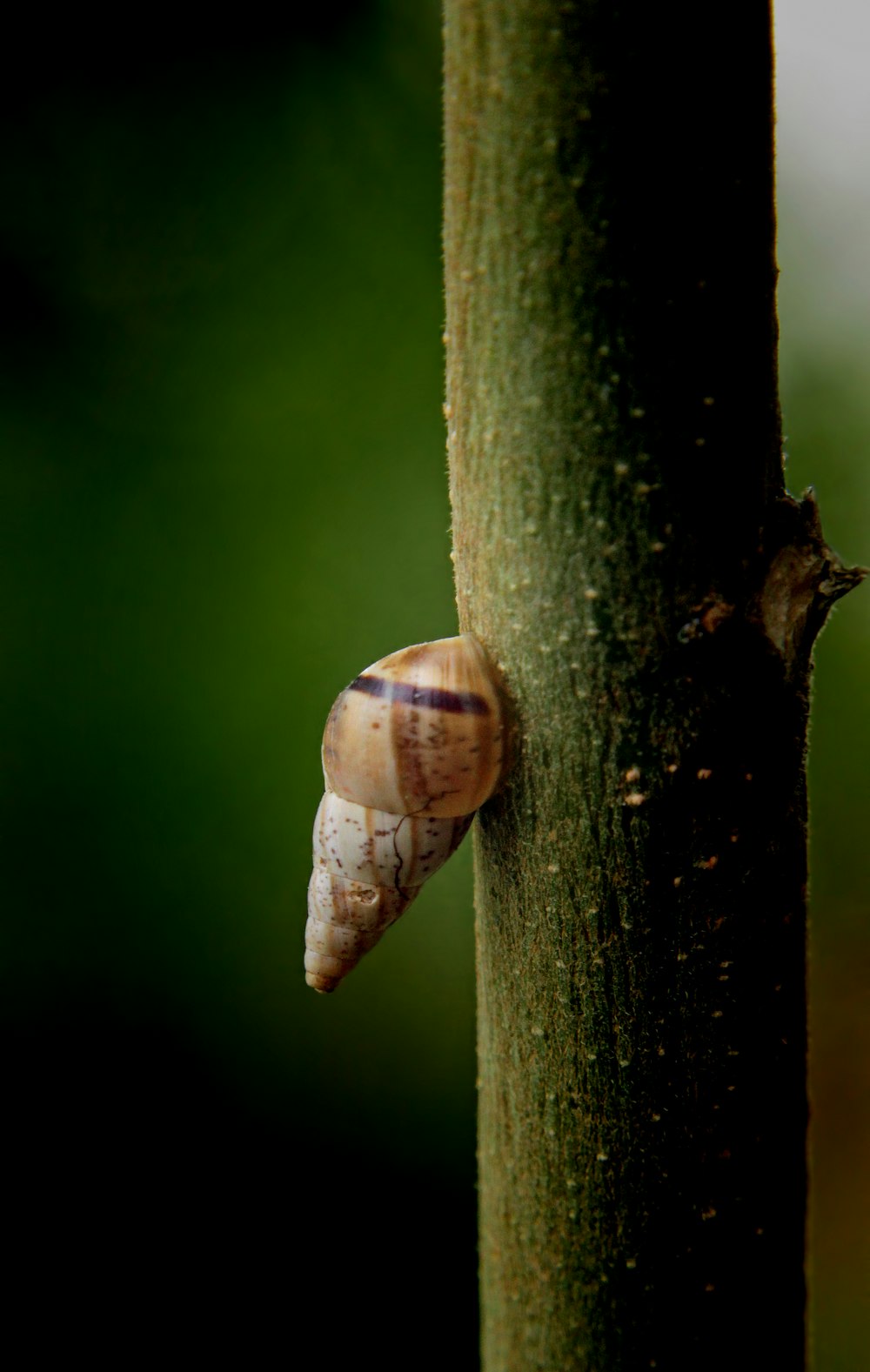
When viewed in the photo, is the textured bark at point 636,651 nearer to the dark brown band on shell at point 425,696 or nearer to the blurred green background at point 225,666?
the dark brown band on shell at point 425,696

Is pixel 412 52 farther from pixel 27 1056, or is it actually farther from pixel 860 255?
pixel 27 1056

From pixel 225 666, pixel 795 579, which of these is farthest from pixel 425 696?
pixel 225 666

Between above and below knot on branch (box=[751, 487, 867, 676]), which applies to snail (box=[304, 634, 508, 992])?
below

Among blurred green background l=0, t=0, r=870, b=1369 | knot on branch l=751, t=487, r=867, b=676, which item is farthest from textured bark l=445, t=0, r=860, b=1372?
blurred green background l=0, t=0, r=870, b=1369

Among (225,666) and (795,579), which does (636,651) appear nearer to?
(795,579)

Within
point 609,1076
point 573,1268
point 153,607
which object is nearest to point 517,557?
point 609,1076

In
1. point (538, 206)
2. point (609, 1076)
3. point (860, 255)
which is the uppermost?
point (860, 255)

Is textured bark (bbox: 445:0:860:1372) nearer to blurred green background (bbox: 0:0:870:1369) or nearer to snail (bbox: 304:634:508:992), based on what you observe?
snail (bbox: 304:634:508:992)
